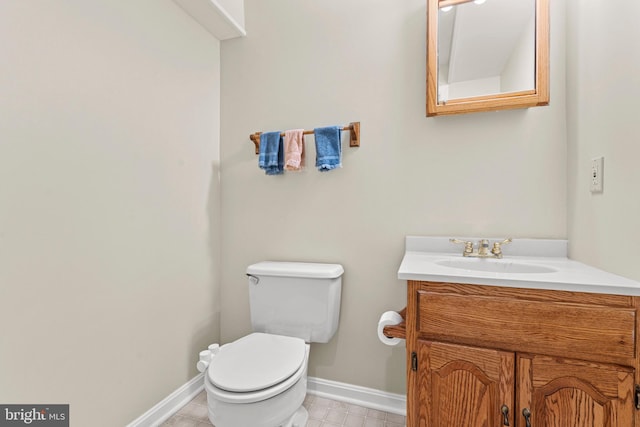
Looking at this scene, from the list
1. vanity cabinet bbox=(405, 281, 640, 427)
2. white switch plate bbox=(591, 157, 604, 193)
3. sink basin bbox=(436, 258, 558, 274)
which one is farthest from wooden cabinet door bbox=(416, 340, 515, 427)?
white switch plate bbox=(591, 157, 604, 193)

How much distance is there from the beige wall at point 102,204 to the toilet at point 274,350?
360mm

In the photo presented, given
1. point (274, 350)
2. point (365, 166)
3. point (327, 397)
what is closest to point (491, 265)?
point (365, 166)

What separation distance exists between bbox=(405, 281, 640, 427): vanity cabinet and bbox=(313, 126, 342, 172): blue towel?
30.3 inches

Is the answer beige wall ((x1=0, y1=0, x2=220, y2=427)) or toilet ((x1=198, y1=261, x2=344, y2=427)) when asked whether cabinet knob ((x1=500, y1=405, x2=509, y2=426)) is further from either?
beige wall ((x1=0, y1=0, x2=220, y2=427))

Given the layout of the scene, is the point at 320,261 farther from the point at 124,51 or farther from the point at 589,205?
the point at 124,51

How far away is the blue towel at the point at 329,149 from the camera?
1558 millimetres

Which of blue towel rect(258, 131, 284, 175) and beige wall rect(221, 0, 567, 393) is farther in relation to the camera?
blue towel rect(258, 131, 284, 175)

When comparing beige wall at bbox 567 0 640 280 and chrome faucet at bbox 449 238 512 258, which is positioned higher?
beige wall at bbox 567 0 640 280

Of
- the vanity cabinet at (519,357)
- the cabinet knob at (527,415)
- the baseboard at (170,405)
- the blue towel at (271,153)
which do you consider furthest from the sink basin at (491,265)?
the baseboard at (170,405)

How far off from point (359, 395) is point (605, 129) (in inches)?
63.2

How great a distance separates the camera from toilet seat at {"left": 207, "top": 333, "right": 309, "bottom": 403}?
3.52 feet

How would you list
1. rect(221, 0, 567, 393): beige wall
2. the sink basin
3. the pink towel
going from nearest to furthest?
the sink basin
rect(221, 0, 567, 393): beige wall
the pink towel

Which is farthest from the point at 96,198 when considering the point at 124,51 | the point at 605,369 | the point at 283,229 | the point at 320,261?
the point at 605,369

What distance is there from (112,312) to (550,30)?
2.27 meters
